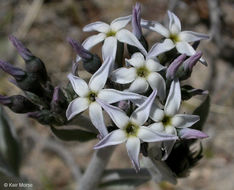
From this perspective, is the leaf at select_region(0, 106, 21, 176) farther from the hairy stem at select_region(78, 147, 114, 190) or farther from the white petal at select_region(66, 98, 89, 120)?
the white petal at select_region(66, 98, 89, 120)

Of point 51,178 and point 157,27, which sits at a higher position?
point 157,27

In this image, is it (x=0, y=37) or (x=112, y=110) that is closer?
(x=112, y=110)

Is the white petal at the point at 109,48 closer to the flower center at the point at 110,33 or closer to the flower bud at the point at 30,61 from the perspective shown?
the flower center at the point at 110,33

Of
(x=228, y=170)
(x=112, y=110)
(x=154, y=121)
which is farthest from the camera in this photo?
(x=228, y=170)

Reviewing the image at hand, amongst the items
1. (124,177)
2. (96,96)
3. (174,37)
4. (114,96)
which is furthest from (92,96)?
(124,177)

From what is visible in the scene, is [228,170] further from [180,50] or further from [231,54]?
[180,50]

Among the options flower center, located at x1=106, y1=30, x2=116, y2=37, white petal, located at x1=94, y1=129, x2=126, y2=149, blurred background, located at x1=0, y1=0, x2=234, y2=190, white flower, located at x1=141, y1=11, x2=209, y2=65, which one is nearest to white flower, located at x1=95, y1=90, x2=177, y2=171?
white petal, located at x1=94, y1=129, x2=126, y2=149

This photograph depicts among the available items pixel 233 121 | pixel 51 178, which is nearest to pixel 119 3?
pixel 233 121

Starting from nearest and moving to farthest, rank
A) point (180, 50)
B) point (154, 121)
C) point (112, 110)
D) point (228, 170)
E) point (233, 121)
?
point (112, 110)
point (154, 121)
point (180, 50)
point (228, 170)
point (233, 121)
